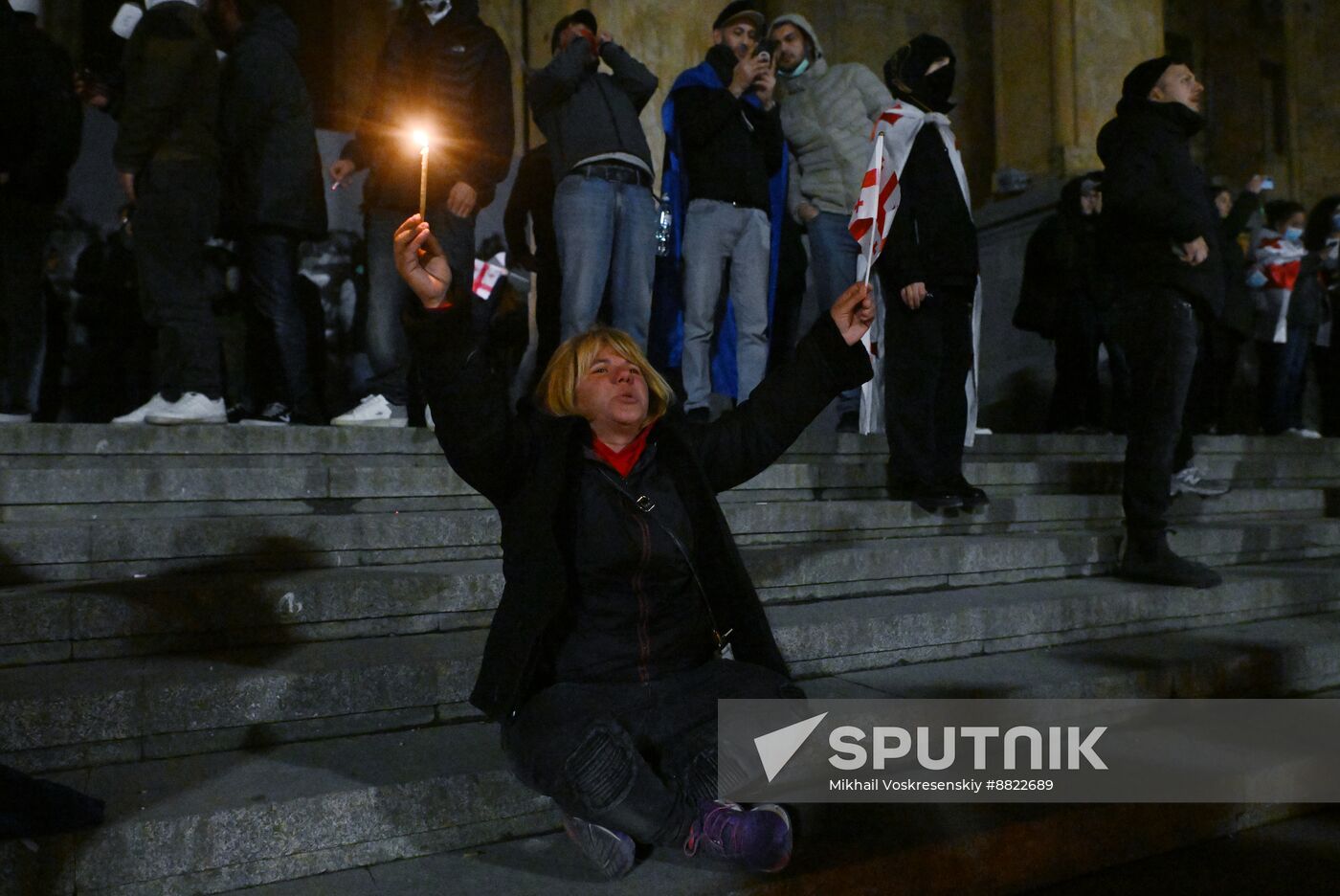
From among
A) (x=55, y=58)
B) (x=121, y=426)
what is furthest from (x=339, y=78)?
(x=121, y=426)

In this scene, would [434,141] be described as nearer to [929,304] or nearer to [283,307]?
[283,307]

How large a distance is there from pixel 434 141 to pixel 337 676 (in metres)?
2.98

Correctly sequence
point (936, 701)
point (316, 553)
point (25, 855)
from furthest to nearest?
point (316, 553) < point (936, 701) < point (25, 855)

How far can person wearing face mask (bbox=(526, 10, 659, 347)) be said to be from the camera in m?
4.51

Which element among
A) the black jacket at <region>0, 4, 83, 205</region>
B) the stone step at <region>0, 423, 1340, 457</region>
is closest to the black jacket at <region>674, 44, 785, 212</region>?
the stone step at <region>0, 423, 1340, 457</region>

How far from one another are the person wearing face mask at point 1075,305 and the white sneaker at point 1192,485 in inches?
56.0

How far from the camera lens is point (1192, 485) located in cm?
532

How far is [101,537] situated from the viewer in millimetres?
2887

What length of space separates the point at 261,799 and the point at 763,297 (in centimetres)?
353

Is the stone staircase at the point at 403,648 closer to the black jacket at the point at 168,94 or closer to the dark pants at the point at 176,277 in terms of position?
the dark pants at the point at 176,277

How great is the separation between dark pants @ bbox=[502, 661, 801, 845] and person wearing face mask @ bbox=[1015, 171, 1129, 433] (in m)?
5.31

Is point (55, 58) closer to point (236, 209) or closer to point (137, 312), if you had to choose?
point (236, 209)
